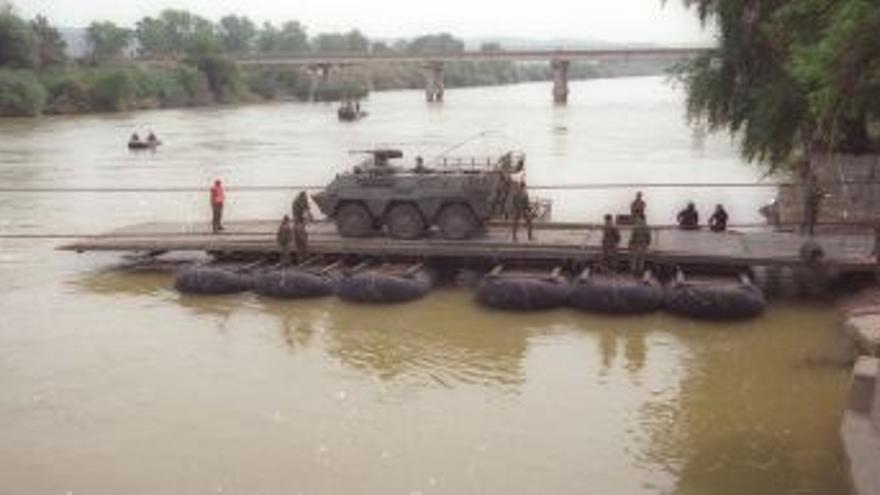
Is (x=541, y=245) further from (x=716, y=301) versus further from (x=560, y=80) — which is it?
(x=560, y=80)

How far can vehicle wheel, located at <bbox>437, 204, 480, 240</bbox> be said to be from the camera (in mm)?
23969

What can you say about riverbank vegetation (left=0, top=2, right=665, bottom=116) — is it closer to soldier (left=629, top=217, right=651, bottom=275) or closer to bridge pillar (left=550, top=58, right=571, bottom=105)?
bridge pillar (left=550, top=58, right=571, bottom=105)

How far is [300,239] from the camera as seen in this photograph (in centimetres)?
2377

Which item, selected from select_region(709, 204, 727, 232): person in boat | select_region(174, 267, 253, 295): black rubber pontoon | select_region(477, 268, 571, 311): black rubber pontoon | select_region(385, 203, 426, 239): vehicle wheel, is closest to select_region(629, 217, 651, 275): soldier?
select_region(477, 268, 571, 311): black rubber pontoon

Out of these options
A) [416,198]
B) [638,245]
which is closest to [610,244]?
[638,245]

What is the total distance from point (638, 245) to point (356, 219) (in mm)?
6208

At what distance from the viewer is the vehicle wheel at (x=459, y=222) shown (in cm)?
2397

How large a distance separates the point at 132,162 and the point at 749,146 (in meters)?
36.7

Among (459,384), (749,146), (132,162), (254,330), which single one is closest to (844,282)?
(749,146)

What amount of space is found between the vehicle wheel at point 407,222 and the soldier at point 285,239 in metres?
2.24

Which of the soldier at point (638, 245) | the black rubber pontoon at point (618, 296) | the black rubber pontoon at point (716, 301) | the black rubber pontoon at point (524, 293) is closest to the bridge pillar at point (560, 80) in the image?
the soldier at point (638, 245)

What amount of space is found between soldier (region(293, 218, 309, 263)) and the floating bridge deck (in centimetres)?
34

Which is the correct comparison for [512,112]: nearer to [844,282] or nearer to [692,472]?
[844,282]

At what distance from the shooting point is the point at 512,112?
106 metres
